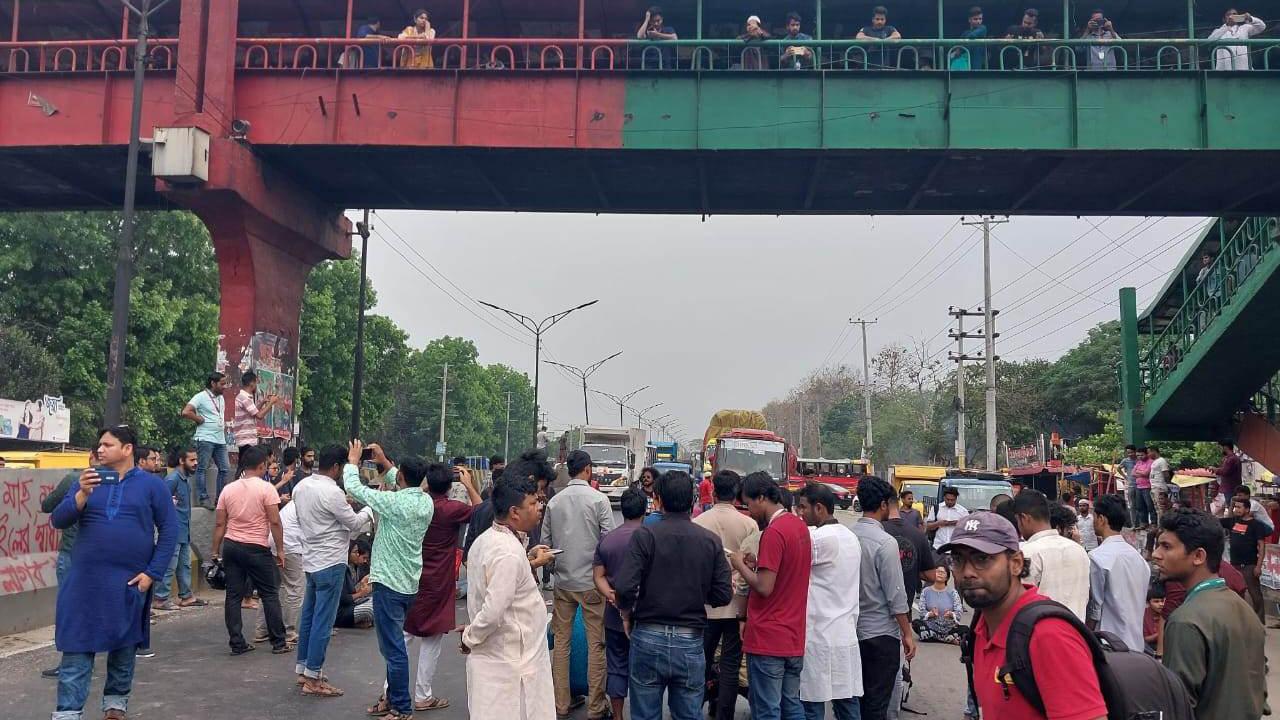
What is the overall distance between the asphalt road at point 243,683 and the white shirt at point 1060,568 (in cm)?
243

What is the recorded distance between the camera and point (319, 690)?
7.91 metres

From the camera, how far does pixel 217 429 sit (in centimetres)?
1482

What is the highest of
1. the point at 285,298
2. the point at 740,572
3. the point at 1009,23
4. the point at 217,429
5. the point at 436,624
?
the point at 1009,23

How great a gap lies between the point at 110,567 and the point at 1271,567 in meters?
13.7

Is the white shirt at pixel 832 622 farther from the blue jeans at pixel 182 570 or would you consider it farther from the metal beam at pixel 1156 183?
the metal beam at pixel 1156 183

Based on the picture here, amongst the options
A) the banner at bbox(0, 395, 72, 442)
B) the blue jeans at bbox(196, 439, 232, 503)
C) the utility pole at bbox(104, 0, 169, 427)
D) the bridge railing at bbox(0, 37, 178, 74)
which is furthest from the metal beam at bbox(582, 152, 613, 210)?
the banner at bbox(0, 395, 72, 442)

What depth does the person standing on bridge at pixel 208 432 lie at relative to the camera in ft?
47.2

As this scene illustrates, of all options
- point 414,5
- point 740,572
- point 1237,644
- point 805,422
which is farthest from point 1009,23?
point 805,422

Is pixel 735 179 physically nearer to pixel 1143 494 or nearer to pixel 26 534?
pixel 1143 494

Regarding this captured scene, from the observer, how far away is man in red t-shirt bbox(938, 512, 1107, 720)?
8.95 ft

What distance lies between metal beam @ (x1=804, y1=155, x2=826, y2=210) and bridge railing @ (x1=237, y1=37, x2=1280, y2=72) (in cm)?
166

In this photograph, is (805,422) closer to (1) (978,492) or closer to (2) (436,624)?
(1) (978,492)

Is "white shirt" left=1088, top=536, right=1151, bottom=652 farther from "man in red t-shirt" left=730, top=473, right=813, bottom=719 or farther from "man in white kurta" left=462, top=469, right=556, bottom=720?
"man in white kurta" left=462, top=469, right=556, bottom=720

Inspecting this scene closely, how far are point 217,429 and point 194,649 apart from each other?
5719 millimetres
